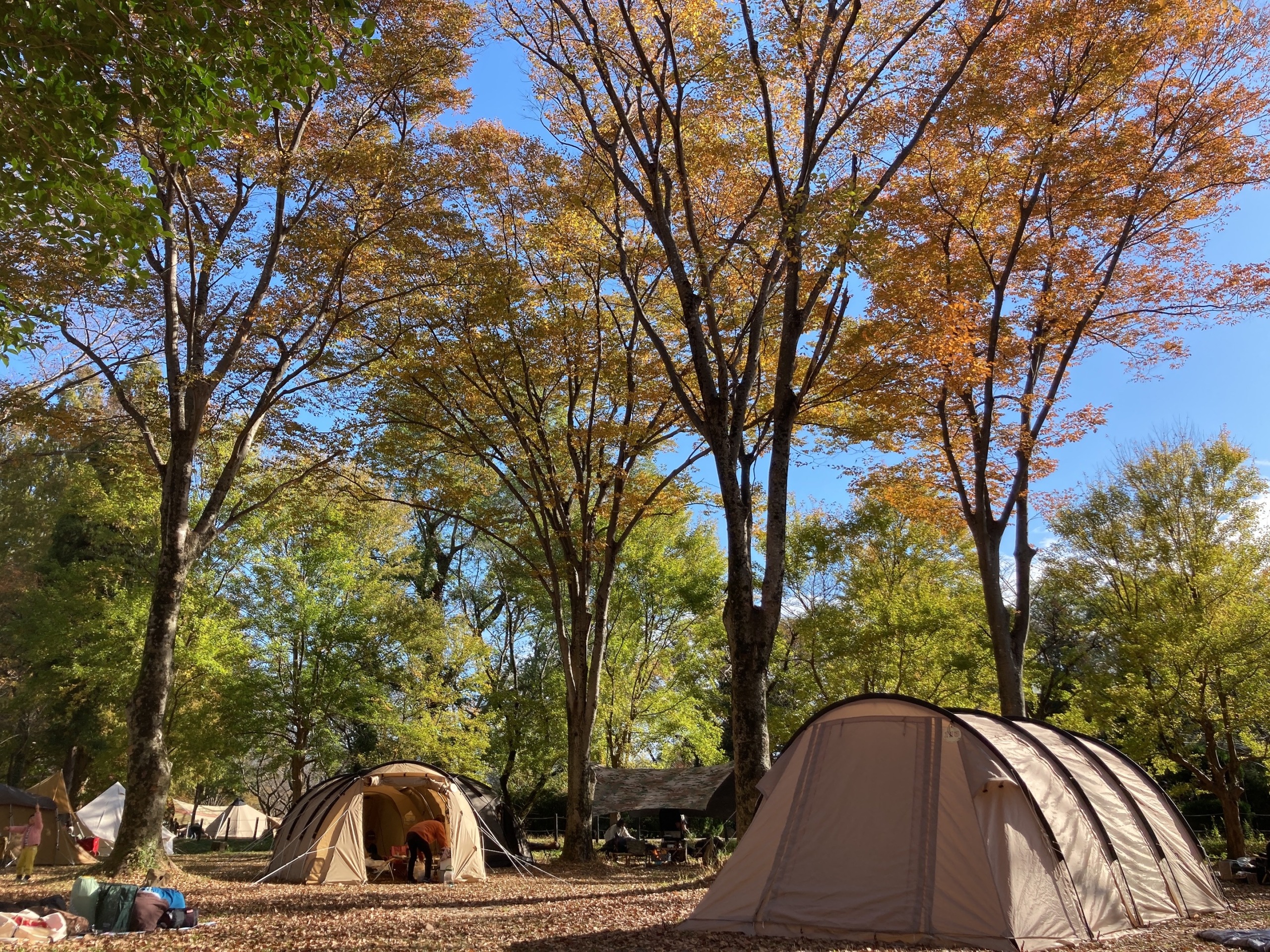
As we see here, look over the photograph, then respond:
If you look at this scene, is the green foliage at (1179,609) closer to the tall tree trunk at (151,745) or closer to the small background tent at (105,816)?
the tall tree trunk at (151,745)

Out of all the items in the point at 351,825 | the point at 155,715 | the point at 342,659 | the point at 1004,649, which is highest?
the point at 342,659

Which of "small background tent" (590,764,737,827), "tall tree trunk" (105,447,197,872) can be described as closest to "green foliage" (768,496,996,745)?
"small background tent" (590,764,737,827)

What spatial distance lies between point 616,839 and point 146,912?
757 inches

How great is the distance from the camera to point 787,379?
1066 centimetres

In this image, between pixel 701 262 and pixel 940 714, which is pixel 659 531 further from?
pixel 940 714

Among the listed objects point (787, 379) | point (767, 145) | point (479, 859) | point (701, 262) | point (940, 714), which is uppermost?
point (767, 145)

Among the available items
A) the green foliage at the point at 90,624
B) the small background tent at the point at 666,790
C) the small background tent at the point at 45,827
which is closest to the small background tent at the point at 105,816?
the green foliage at the point at 90,624

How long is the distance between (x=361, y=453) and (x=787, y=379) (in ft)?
31.1

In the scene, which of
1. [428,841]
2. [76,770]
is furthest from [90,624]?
[428,841]

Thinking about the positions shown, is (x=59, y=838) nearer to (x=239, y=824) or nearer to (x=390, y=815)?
(x=390, y=815)

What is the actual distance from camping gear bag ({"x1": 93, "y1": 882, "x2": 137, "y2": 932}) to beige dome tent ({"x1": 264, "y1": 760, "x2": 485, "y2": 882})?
6102mm

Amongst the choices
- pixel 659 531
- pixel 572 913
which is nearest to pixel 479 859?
pixel 572 913

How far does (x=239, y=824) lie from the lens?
1390 inches

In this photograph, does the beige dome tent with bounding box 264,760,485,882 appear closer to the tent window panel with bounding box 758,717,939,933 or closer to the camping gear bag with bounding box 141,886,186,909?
the camping gear bag with bounding box 141,886,186,909
